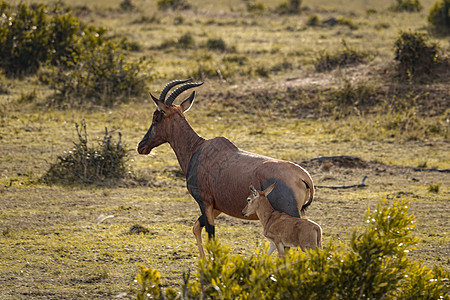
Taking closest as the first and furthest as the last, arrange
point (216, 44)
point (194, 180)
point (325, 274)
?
point (325, 274) → point (194, 180) → point (216, 44)

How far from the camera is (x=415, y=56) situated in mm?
18375

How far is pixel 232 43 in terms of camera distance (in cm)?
2605

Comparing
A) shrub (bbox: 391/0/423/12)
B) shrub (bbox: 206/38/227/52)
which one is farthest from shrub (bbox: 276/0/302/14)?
shrub (bbox: 206/38/227/52)

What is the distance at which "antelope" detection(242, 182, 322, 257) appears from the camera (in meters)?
5.96

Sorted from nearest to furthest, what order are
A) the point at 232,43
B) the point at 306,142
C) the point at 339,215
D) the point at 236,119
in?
the point at 339,215, the point at 306,142, the point at 236,119, the point at 232,43

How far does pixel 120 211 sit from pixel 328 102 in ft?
27.6

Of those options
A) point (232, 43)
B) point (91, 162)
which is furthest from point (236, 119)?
point (232, 43)

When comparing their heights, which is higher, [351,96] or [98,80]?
[98,80]

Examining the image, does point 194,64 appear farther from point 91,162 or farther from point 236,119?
point 91,162

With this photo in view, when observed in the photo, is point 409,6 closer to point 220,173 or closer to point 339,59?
point 339,59

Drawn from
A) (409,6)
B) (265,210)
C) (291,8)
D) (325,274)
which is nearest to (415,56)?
(265,210)

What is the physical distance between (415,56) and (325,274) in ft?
48.2

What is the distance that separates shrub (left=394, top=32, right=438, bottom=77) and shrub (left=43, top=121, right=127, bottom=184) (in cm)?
912

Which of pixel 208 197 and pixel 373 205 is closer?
pixel 208 197
